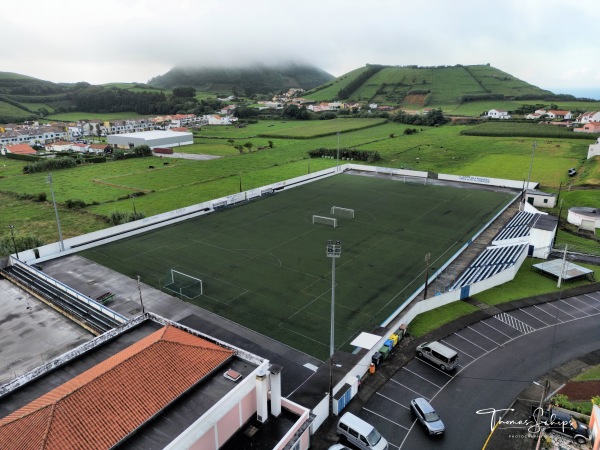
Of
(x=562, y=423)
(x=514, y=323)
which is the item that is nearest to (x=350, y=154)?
(x=514, y=323)

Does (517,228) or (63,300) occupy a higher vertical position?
(517,228)

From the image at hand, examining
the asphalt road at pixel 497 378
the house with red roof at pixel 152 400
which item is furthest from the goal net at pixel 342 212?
the house with red roof at pixel 152 400

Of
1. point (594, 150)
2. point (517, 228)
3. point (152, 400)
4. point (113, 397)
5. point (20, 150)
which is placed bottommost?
point (517, 228)

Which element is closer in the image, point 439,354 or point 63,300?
point 439,354

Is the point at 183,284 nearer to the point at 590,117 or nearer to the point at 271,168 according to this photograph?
the point at 271,168

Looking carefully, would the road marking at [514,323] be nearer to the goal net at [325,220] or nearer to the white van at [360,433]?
the white van at [360,433]

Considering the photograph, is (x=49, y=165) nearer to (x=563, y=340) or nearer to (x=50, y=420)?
(x=50, y=420)
